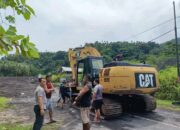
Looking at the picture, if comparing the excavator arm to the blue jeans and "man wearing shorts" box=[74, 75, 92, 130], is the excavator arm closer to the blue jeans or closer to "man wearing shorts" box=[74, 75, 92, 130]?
"man wearing shorts" box=[74, 75, 92, 130]

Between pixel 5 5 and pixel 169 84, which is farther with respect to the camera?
pixel 169 84

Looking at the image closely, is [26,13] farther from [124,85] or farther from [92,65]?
[92,65]

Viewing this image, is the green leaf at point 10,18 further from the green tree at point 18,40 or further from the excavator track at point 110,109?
the excavator track at point 110,109

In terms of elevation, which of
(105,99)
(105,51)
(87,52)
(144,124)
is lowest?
(144,124)

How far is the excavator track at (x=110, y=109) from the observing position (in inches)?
553

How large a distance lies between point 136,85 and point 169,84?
32.4 feet

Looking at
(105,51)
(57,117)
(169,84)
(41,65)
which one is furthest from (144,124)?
(41,65)

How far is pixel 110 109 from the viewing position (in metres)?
14.1

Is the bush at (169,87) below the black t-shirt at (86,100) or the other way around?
the other way around

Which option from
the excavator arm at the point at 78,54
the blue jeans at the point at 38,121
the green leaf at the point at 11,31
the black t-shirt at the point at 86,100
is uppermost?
the excavator arm at the point at 78,54

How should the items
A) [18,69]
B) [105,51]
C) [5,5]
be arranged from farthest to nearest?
[18,69]
[105,51]
[5,5]

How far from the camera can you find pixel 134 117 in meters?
14.7

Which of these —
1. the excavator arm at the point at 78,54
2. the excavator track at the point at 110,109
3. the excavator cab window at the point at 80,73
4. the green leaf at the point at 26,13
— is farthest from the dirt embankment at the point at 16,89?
the green leaf at the point at 26,13

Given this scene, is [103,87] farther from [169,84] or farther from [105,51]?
[105,51]
